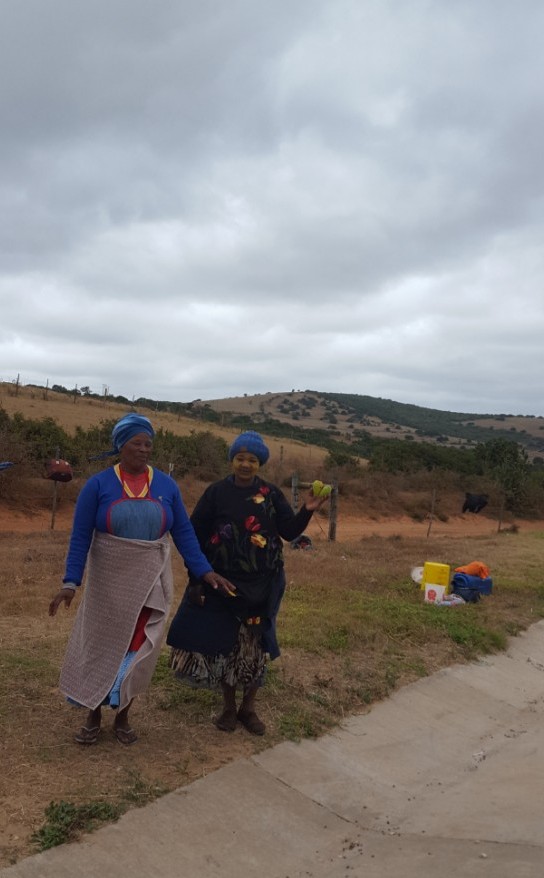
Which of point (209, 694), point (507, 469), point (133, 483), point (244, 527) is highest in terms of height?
point (507, 469)

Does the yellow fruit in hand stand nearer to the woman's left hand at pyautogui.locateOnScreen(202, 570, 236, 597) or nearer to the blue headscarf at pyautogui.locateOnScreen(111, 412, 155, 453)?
the woman's left hand at pyautogui.locateOnScreen(202, 570, 236, 597)

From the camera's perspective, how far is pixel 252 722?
4.28 meters

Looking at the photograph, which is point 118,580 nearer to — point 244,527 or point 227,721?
point 244,527

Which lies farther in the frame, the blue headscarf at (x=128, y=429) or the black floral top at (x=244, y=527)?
the black floral top at (x=244, y=527)

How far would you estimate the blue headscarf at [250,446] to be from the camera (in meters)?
4.23

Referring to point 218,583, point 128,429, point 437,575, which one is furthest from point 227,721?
point 437,575

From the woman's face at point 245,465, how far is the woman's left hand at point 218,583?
59 centimetres

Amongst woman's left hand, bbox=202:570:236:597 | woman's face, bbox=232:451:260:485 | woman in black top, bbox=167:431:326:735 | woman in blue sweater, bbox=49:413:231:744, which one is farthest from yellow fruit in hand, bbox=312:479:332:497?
woman in blue sweater, bbox=49:413:231:744

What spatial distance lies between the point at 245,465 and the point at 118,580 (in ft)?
3.17

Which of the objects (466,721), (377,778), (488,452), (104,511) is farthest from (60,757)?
(488,452)

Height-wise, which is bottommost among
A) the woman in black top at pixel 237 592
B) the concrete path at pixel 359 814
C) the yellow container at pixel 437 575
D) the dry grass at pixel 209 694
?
the concrete path at pixel 359 814

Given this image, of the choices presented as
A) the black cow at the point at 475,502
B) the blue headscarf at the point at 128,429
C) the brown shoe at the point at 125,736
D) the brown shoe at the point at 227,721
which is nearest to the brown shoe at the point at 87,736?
the brown shoe at the point at 125,736

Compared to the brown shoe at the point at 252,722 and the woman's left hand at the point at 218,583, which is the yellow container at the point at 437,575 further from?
the woman's left hand at the point at 218,583

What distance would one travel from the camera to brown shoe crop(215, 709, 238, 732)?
14.0 ft
